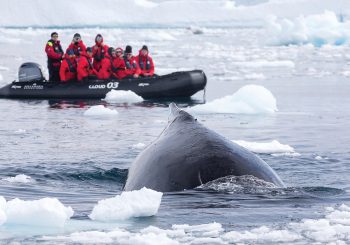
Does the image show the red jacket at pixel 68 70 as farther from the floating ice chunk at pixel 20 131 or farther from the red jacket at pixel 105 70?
the floating ice chunk at pixel 20 131

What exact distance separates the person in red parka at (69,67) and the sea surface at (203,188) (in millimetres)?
1146

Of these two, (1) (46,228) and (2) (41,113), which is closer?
(1) (46,228)

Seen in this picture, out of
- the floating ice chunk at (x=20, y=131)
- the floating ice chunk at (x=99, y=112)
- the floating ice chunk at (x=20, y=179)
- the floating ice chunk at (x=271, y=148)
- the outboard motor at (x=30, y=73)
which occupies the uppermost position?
the outboard motor at (x=30, y=73)

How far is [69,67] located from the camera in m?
23.5

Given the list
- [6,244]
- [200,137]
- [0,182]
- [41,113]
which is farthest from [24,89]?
[6,244]

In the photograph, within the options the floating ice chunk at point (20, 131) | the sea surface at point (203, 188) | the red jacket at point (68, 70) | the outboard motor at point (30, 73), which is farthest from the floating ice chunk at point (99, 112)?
the outboard motor at point (30, 73)

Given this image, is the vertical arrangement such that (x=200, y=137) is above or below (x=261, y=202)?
above

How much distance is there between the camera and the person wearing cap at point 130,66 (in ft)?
77.8

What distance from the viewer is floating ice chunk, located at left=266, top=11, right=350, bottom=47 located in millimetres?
56844

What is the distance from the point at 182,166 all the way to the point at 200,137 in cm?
47

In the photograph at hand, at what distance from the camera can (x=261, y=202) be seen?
22.8ft

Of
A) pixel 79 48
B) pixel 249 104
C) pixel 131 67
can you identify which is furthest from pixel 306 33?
pixel 249 104

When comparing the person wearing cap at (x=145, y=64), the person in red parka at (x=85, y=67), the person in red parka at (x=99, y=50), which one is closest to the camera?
the person in red parka at (x=85, y=67)

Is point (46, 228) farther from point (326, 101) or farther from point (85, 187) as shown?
point (326, 101)
